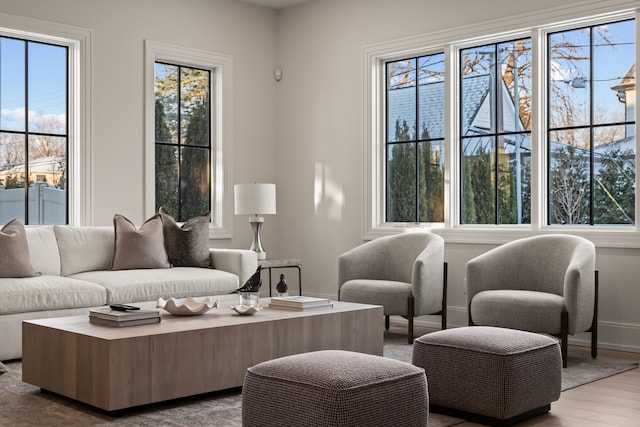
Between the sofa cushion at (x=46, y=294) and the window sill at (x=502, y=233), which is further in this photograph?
the window sill at (x=502, y=233)

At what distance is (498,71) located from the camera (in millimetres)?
5930

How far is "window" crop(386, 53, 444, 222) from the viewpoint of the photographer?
6.30m

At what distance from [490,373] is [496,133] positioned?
309 cm

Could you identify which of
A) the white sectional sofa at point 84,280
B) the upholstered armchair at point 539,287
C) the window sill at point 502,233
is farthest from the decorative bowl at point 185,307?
the window sill at point 502,233

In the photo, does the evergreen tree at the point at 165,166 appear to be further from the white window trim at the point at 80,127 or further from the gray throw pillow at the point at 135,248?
the gray throw pillow at the point at 135,248

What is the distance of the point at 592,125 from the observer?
17.6 ft

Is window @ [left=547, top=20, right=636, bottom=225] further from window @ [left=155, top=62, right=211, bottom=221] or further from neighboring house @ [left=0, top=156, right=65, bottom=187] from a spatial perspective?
neighboring house @ [left=0, top=156, right=65, bottom=187]

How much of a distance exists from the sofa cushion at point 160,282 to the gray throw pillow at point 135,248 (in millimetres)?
116

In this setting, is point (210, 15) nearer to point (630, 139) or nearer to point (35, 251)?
point (35, 251)

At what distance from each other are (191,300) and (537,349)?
1831 mm

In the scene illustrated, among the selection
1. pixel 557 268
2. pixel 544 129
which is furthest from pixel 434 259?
pixel 544 129

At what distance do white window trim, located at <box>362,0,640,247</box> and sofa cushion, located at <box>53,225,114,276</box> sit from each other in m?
2.25

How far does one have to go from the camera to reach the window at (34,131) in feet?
18.8

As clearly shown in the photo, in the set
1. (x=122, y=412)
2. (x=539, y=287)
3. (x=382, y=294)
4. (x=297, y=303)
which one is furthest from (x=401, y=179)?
(x=122, y=412)
